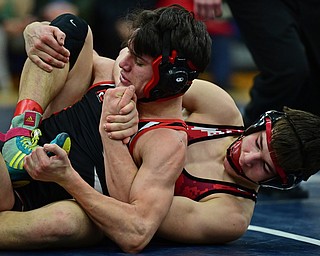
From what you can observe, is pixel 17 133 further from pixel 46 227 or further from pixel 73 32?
pixel 73 32

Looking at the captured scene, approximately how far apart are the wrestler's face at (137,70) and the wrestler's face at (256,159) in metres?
0.53

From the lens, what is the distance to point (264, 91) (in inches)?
238

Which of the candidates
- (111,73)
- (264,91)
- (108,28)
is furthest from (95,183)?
(108,28)

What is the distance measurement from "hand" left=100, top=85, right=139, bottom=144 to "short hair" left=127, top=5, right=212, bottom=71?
7.5 inches

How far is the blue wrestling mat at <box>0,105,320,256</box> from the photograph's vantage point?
4.11 m

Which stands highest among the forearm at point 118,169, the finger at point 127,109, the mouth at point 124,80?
the mouth at point 124,80

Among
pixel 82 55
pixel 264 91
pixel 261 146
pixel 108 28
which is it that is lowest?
pixel 108 28

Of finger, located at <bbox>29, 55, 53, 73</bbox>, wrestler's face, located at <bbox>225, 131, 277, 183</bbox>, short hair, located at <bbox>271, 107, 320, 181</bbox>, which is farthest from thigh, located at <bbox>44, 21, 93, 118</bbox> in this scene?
short hair, located at <bbox>271, 107, 320, 181</bbox>

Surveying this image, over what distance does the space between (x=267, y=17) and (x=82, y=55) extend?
1.63m

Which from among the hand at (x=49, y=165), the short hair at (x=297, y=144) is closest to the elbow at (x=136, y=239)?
the hand at (x=49, y=165)

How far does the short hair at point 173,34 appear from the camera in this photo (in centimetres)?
409

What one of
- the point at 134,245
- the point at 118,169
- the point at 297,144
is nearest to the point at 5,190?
the point at 118,169

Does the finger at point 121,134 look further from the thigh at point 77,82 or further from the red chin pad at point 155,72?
the thigh at point 77,82

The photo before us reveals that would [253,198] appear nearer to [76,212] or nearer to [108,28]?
[76,212]
